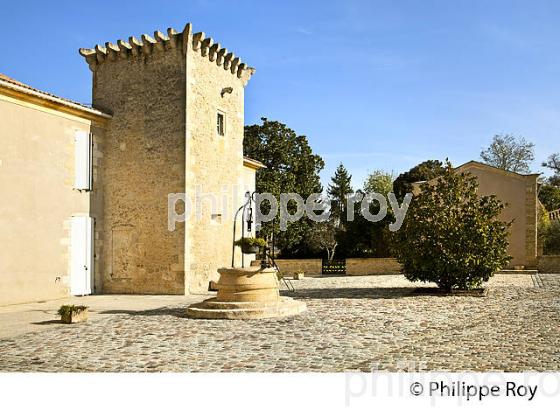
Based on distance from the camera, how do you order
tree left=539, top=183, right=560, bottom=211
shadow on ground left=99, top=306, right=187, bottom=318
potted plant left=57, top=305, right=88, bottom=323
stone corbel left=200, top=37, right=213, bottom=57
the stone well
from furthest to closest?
tree left=539, top=183, right=560, bottom=211 < stone corbel left=200, top=37, right=213, bottom=57 < shadow on ground left=99, top=306, right=187, bottom=318 < the stone well < potted plant left=57, top=305, right=88, bottom=323

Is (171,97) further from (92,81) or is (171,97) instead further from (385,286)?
(385,286)

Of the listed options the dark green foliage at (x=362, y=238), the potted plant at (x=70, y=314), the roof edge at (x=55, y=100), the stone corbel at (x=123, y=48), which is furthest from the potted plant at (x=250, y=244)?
the dark green foliage at (x=362, y=238)

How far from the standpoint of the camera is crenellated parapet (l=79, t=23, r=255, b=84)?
596 inches

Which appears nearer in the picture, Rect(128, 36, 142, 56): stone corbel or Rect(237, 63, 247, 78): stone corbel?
Rect(128, 36, 142, 56): stone corbel

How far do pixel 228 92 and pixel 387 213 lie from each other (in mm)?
17589

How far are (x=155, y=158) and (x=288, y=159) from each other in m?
17.5

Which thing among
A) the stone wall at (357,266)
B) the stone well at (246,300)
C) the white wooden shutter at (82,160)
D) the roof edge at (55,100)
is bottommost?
the stone wall at (357,266)

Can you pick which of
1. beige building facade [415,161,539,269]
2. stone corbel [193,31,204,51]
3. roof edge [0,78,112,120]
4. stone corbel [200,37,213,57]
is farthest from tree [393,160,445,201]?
roof edge [0,78,112,120]

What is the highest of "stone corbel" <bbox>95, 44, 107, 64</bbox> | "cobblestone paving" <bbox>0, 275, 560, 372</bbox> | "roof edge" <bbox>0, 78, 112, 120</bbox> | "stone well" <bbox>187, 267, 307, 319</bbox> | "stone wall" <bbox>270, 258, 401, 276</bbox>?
"stone corbel" <bbox>95, 44, 107, 64</bbox>

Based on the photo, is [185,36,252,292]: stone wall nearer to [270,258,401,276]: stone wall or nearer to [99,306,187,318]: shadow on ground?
[99,306,187,318]: shadow on ground

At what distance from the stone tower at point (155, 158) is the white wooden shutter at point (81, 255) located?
1.22 ft

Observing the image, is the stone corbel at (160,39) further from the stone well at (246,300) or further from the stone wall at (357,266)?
the stone wall at (357,266)

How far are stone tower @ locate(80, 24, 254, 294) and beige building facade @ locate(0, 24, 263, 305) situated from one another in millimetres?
29

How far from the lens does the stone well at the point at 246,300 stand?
10.1 metres
